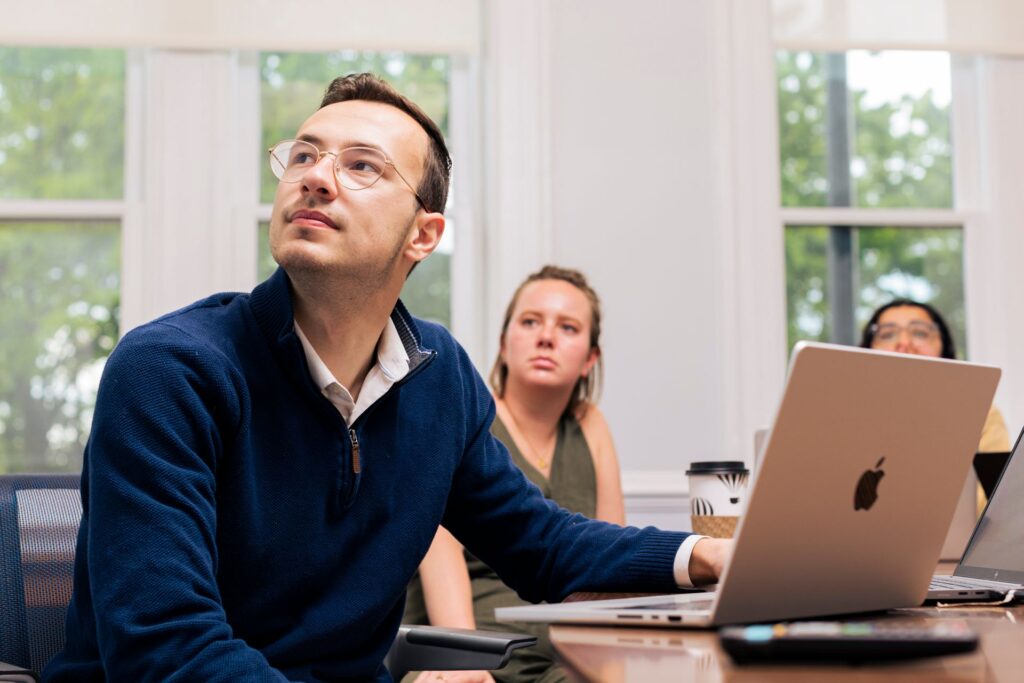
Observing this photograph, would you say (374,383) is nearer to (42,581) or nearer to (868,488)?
(42,581)

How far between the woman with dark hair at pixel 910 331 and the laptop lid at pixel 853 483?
2.23m

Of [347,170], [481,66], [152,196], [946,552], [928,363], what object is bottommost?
[946,552]

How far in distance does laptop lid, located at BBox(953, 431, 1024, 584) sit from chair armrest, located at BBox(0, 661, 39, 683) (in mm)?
1040

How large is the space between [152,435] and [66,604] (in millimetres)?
403

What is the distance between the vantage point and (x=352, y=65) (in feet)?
11.3

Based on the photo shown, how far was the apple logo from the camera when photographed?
945mm

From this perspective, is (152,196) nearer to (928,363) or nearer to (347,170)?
(347,170)

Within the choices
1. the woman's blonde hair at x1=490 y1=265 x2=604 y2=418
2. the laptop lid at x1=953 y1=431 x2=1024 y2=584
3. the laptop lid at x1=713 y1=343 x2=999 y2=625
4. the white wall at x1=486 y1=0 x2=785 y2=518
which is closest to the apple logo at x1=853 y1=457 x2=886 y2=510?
the laptop lid at x1=713 y1=343 x2=999 y2=625

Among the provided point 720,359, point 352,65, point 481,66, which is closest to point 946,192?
point 720,359

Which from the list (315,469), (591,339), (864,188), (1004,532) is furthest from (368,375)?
(864,188)

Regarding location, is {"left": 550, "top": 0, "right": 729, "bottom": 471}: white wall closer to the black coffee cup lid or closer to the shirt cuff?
the black coffee cup lid

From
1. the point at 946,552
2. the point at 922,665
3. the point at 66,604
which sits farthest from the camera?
the point at 946,552

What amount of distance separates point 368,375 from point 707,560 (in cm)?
44

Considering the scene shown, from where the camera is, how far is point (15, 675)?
1.23 m
